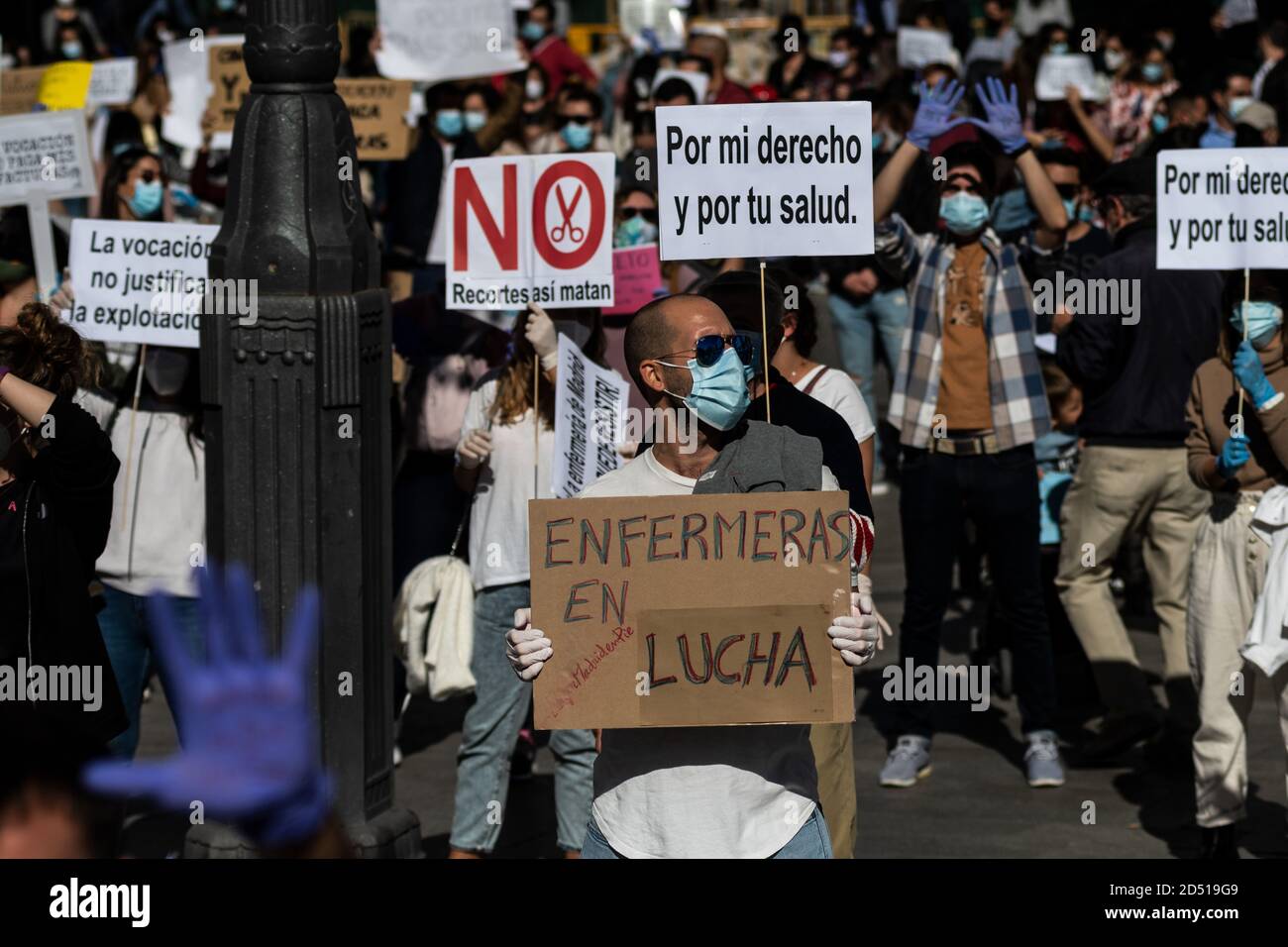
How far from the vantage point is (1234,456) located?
21.8ft

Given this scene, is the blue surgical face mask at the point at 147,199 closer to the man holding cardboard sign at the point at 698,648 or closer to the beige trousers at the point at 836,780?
the beige trousers at the point at 836,780

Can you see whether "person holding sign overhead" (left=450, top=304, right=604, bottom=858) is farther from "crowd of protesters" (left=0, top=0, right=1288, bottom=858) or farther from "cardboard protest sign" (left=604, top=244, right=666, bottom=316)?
"cardboard protest sign" (left=604, top=244, right=666, bottom=316)

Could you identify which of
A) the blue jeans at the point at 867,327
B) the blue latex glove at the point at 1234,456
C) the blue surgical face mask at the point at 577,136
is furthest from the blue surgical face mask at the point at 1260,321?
the blue surgical face mask at the point at 577,136

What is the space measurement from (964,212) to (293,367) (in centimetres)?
284

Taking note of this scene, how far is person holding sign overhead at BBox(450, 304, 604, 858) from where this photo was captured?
6582mm

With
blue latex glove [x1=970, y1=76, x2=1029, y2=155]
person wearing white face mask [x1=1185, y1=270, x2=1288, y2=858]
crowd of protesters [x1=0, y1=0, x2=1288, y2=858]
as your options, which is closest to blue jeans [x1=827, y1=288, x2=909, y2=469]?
crowd of protesters [x1=0, y1=0, x2=1288, y2=858]

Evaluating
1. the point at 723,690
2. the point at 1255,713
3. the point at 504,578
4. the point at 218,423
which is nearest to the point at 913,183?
the point at 1255,713

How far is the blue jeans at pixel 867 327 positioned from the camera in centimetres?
1236

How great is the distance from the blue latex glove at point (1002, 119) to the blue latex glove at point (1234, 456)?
63.3 inches

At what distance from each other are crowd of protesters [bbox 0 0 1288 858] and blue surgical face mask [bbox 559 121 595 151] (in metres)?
3.16

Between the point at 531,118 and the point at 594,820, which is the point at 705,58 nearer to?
the point at 531,118

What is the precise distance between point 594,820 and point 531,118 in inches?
542

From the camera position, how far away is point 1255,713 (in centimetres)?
865

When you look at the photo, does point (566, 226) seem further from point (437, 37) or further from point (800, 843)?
point (437, 37)
